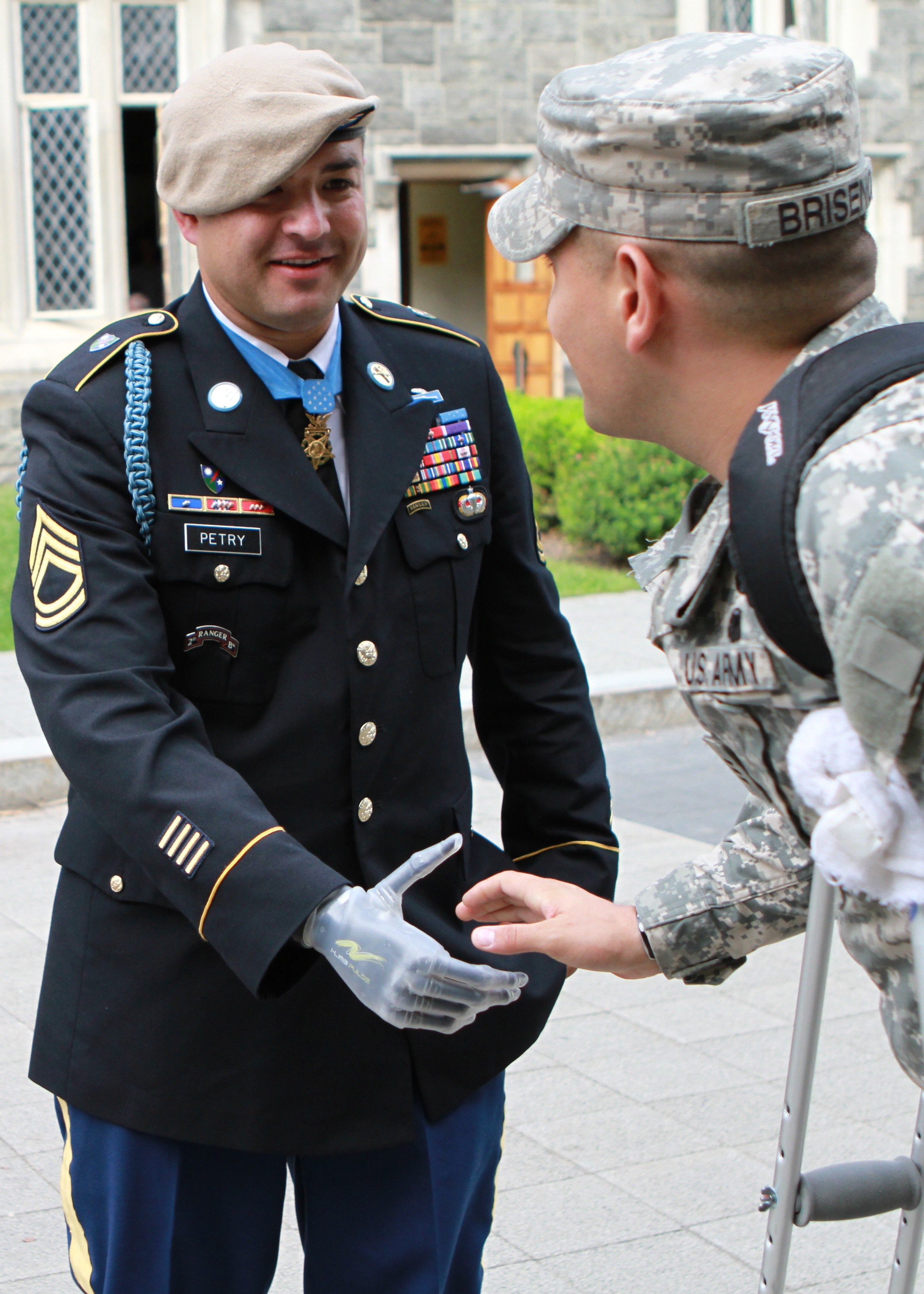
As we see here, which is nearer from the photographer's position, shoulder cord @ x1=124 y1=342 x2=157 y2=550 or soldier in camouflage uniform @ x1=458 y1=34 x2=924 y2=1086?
soldier in camouflage uniform @ x1=458 y1=34 x2=924 y2=1086

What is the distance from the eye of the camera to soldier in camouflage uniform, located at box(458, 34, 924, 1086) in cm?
116

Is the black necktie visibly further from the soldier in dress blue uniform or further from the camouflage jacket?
the camouflage jacket

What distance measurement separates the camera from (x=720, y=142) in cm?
130

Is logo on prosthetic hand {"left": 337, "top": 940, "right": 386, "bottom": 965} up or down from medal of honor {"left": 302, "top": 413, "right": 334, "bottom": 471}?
down

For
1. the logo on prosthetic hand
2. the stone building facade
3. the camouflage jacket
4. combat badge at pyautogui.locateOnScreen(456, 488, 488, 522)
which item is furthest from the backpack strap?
the stone building facade

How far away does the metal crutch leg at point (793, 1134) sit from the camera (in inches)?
75.3

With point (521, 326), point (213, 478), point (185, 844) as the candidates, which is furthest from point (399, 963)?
point (521, 326)

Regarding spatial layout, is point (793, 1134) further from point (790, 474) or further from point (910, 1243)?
point (790, 474)

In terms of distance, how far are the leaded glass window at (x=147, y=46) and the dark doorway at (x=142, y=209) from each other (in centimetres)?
124

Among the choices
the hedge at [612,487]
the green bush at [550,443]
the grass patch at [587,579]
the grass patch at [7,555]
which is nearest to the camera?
the grass patch at [7,555]

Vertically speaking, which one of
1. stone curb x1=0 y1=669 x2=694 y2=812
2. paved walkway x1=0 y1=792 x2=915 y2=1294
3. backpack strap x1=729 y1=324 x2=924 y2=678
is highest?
backpack strap x1=729 y1=324 x2=924 y2=678

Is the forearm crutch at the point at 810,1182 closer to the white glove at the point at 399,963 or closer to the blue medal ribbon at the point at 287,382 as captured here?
the white glove at the point at 399,963

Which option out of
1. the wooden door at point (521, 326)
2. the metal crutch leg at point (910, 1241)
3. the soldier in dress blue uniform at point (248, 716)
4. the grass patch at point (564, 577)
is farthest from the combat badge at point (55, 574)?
the wooden door at point (521, 326)

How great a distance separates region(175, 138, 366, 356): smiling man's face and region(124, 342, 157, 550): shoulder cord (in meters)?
0.17
